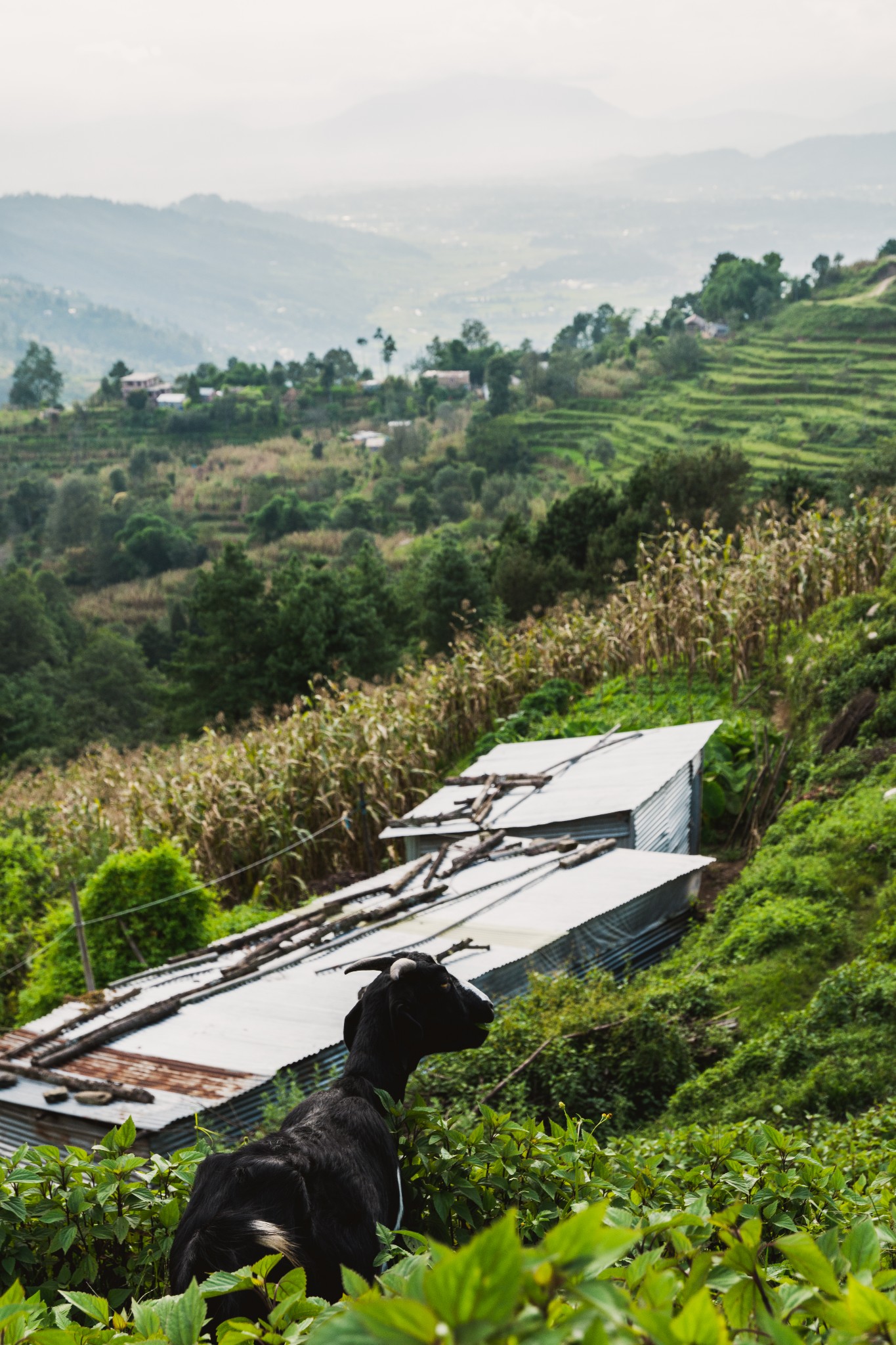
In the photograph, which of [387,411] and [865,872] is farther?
[387,411]

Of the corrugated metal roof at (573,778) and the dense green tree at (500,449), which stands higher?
the dense green tree at (500,449)

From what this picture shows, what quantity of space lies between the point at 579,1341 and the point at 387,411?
90.8 meters

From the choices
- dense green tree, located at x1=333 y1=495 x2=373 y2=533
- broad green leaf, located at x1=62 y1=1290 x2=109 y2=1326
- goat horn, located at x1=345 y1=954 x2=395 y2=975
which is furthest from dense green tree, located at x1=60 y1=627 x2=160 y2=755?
broad green leaf, located at x1=62 y1=1290 x2=109 y2=1326

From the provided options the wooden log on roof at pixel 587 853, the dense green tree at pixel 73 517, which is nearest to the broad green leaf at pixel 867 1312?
the wooden log on roof at pixel 587 853

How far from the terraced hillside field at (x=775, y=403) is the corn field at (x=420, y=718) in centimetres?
2862

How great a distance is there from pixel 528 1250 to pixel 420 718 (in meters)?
→ 11.3

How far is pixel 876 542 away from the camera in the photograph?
11703 millimetres

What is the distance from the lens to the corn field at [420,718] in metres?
10.9

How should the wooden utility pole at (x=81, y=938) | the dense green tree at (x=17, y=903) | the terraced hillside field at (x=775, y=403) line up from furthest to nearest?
the terraced hillside field at (x=775, y=403) < the dense green tree at (x=17, y=903) < the wooden utility pole at (x=81, y=938)

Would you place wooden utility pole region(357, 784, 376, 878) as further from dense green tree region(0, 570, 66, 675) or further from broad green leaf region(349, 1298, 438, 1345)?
dense green tree region(0, 570, 66, 675)

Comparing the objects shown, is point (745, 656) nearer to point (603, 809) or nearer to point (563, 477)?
point (603, 809)

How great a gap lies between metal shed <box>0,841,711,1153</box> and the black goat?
1.23 m

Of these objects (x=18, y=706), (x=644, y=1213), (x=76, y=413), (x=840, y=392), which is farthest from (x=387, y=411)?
(x=644, y=1213)

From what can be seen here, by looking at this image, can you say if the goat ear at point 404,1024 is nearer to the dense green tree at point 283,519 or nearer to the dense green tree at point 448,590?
the dense green tree at point 448,590
